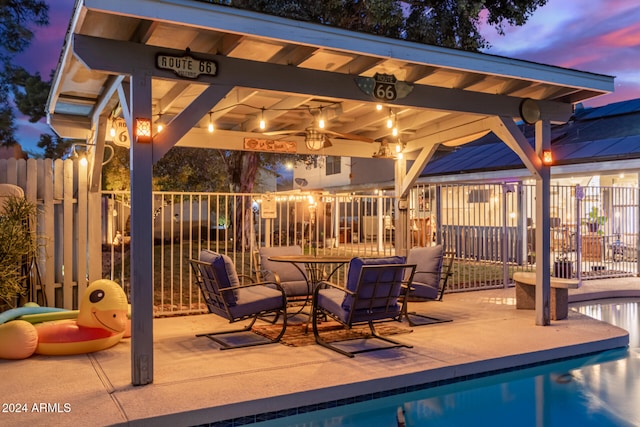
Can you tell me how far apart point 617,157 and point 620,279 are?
256cm

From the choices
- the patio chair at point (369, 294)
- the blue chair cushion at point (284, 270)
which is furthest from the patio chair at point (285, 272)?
the patio chair at point (369, 294)

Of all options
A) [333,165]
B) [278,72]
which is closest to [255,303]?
[278,72]

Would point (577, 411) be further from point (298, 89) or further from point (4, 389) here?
point (4, 389)

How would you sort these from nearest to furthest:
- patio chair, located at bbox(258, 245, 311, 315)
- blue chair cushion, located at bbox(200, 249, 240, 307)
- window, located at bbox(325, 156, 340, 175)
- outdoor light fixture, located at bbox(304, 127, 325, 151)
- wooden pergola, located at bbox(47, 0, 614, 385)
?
wooden pergola, located at bbox(47, 0, 614, 385)
blue chair cushion, located at bbox(200, 249, 240, 307)
patio chair, located at bbox(258, 245, 311, 315)
outdoor light fixture, located at bbox(304, 127, 325, 151)
window, located at bbox(325, 156, 340, 175)

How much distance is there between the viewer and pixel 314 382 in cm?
416

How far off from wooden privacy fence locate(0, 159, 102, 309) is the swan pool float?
992 millimetres

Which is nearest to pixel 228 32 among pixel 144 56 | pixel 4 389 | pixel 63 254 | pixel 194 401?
pixel 144 56

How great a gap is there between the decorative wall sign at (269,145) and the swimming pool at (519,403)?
4.75m

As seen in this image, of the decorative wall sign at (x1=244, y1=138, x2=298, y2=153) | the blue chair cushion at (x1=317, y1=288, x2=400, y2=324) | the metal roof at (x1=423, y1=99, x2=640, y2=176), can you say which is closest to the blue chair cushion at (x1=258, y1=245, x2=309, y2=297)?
the blue chair cushion at (x1=317, y1=288, x2=400, y2=324)

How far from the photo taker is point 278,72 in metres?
4.88

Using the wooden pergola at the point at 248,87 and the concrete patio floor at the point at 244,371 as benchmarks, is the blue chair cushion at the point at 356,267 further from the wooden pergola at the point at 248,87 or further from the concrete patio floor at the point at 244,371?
the wooden pergola at the point at 248,87

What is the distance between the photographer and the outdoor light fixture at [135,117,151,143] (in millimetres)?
4207

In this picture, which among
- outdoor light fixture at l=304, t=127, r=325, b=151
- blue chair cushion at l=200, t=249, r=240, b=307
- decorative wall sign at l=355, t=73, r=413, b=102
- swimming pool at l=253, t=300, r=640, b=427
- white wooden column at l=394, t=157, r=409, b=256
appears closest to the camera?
swimming pool at l=253, t=300, r=640, b=427

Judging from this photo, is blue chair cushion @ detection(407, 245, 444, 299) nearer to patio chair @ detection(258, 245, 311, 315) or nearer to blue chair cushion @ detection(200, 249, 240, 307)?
patio chair @ detection(258, 245, 311, 315)
